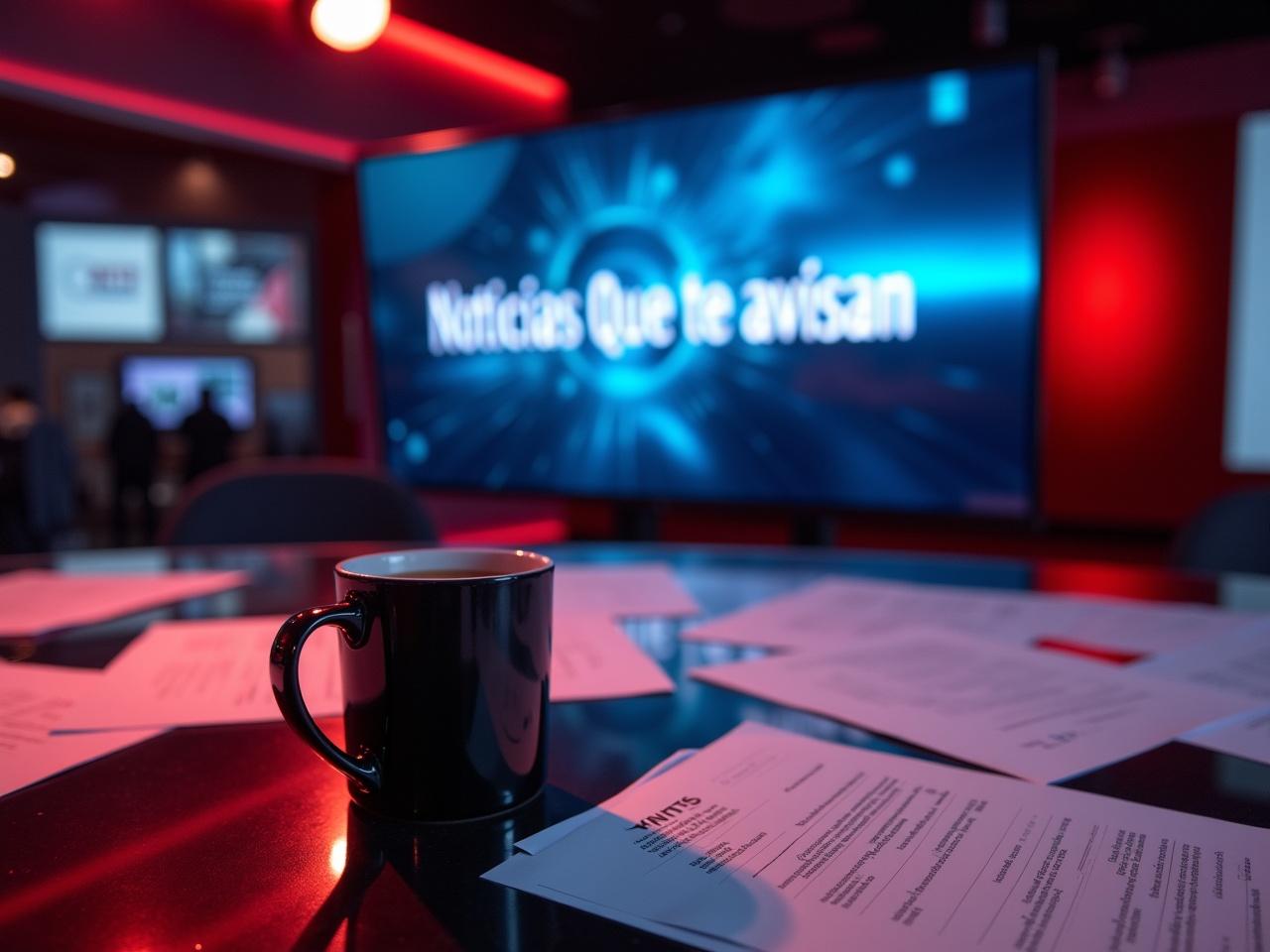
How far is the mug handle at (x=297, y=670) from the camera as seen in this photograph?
1.18 feet

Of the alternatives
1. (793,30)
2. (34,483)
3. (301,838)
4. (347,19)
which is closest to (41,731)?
(301,838)

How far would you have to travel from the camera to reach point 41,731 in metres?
0.50

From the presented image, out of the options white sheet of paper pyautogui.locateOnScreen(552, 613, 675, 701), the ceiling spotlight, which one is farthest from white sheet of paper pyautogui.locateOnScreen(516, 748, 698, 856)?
the ceiling spotlight

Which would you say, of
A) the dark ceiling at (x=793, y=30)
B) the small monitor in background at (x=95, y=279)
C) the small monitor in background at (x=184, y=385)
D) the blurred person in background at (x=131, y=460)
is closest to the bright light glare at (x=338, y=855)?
the dark ceiling at (x=793, y=30)

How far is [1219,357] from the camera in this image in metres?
4.32

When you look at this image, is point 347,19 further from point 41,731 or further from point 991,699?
point 991,699

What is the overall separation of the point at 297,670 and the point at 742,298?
972mm

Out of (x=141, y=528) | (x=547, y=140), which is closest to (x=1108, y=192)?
(x=547, y=140)

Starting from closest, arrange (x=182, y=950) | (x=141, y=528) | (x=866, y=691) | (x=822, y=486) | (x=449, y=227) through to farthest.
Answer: (x=182, y=950)
(x=866, y=691)
(x=822, y=486)
(x=449, y=227)
(x=141, y=528)

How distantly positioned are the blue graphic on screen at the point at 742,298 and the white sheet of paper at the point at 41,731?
836 mm

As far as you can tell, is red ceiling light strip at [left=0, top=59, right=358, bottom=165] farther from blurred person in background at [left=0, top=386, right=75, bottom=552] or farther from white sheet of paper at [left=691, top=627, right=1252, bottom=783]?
white sheet of paper at [left=691, top=627, right=1252, bottom=783]

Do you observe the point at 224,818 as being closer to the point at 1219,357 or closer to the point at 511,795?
the point at 511,795

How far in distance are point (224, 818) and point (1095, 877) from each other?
0.37 meters

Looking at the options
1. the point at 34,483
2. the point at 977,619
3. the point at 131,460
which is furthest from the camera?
the point at 131,460
